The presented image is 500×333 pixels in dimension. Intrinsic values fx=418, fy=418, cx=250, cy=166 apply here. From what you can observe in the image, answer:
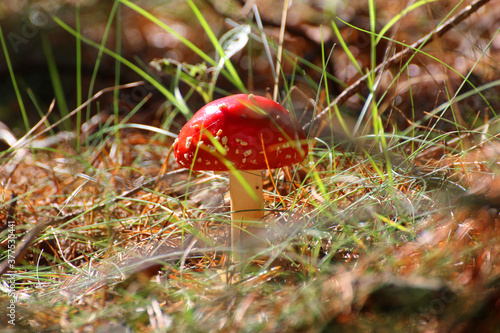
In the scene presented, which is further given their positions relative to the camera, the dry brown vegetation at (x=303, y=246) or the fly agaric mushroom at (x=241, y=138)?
the fly agaric mushroom at (x=241, y=138)

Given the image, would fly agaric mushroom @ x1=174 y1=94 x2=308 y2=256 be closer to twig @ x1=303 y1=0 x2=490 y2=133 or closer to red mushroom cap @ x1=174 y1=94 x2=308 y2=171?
red mushroom cap @ x1=174 y1=94 x2=308 y2=171

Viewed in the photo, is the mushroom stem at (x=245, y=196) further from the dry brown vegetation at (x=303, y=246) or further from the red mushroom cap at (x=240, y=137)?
the red mushroom cap at (x=240, y=137)

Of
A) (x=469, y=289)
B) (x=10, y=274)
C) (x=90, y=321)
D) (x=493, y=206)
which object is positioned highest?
(x=493, y=206)

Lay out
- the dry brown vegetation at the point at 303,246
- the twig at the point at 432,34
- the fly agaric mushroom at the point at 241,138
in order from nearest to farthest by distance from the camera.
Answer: the dry brown vegetation at the point at 303,246, the fly agaric mushroom at the point at 241,138, the twig at the point at 432,34

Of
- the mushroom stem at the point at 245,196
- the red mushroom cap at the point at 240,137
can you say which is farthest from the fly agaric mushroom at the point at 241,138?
the mushroom stem at the point at 245,196

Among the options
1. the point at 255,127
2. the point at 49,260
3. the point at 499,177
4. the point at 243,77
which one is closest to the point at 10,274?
the point at 49,260

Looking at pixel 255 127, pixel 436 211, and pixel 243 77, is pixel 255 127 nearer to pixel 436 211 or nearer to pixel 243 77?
pixel 436 211

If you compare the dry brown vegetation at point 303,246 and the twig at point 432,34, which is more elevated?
the twig at point 432,34

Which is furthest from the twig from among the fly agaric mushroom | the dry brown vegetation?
the fly agaric mushroom
